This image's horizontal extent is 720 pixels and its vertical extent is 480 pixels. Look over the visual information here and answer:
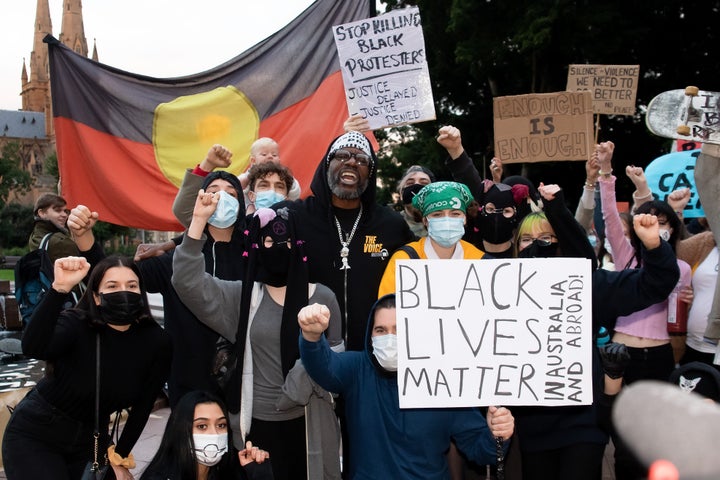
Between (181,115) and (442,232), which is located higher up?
(181,115)

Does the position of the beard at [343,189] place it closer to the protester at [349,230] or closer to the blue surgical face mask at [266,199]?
the protester at [349,230]

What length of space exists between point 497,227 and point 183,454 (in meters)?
2.32

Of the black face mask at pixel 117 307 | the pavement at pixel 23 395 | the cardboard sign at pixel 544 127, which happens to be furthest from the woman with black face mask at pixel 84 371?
the cardboard sign at pixel 544 127

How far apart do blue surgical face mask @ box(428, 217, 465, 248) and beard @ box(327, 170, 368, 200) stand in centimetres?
51

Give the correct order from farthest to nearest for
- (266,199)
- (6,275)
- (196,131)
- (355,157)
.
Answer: (6,275) → (196,131) → (266,199) → (355,157)

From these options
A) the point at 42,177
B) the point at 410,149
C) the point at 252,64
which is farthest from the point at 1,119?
the point at 252,64

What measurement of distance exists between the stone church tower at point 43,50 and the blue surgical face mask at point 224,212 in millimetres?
118443

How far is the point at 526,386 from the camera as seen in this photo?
3035 millimetres

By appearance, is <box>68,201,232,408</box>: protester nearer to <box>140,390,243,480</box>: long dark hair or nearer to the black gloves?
<box>140,390,243,480</box>: long dark hair

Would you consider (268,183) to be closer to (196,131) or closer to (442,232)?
(442,232)

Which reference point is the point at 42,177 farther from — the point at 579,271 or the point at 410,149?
the point at 579,271

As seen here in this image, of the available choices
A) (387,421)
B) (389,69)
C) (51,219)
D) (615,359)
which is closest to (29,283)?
(51,219)

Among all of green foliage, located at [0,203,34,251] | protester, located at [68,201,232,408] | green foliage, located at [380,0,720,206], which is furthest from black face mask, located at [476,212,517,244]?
green foliage, located at [0,203,34,251]

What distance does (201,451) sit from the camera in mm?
3479
